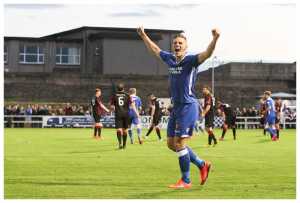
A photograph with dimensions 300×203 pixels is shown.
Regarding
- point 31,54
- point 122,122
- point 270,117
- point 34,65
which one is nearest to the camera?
point 122,122

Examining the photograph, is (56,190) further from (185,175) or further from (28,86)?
(28,86)

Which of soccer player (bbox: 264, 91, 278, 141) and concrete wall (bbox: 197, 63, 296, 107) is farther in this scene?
concrete wall (bbox: 197, 63, 296, 107)

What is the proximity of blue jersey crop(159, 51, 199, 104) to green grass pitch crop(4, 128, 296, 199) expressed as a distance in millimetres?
1527

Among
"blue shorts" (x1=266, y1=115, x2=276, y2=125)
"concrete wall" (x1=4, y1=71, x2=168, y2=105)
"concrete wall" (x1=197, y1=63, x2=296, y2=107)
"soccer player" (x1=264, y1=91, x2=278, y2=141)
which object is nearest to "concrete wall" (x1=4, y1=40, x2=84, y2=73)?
"concrete wall" (x1=4, y1=71, x2=168, y2=105)

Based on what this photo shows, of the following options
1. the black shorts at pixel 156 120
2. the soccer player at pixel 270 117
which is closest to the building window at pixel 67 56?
the black shorts at pixel 156 120

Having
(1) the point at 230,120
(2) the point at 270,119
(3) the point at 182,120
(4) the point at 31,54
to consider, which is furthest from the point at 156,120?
(4) the point at 31,54

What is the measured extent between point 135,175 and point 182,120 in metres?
2.69

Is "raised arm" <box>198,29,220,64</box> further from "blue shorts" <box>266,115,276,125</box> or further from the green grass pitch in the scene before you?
"blue shorts" <box>266,115,276,125</box>

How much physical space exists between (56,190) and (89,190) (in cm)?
53

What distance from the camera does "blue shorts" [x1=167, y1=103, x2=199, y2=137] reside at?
41.0ft

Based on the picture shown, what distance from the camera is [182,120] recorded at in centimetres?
1251

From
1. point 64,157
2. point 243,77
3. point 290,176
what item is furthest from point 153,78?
point 290,176

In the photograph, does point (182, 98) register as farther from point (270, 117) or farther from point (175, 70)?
point (270, 117)

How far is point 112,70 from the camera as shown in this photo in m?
84.1
